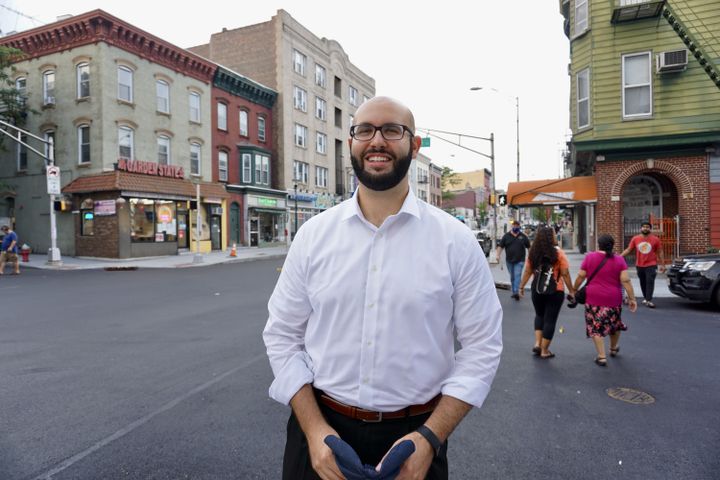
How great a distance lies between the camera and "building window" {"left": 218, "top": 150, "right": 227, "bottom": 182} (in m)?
32.4

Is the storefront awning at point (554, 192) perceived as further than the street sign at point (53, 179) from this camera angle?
No

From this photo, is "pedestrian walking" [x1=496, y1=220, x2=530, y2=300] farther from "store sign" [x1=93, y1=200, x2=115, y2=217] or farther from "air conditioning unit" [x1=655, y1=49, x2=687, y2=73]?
"store sign" [x1=93, y1=200, x2=115, y2=217]

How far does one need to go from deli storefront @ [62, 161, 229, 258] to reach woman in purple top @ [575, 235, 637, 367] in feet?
75.4

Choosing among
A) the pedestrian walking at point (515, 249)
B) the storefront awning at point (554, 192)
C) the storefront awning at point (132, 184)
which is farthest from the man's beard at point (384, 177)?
the storefront awning at point (132, 184)

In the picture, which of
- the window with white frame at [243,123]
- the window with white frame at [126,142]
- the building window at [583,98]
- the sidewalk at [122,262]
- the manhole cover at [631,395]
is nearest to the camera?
the manhole cover at [631,395]

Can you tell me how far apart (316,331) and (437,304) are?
0.52 m

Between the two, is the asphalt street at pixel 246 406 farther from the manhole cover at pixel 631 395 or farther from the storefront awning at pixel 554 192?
the storefront awning at pixel 554 192

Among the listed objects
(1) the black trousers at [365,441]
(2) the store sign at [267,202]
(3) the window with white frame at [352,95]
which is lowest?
(1) the black trousers at [365,441]

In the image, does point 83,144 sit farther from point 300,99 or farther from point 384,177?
point 384,177

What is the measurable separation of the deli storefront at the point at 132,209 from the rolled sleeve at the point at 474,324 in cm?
2495

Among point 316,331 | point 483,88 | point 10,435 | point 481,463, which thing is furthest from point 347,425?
point 483,88

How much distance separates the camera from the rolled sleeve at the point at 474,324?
180 centimetres

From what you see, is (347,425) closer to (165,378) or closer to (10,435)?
(10,435)

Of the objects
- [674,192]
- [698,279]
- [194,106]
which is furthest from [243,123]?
[698,279]
